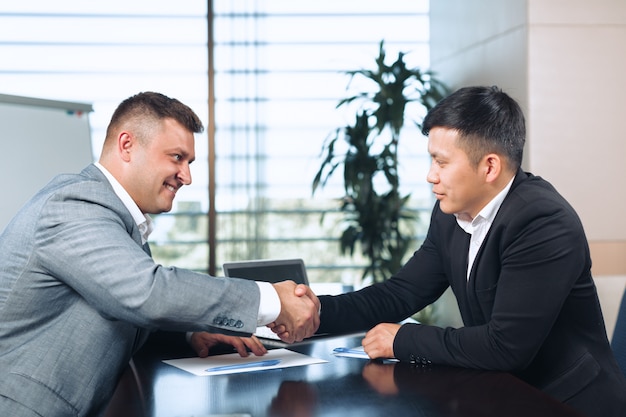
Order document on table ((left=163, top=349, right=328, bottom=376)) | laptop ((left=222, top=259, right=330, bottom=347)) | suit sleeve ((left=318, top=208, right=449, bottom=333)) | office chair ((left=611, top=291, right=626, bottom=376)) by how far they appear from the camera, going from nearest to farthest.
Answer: document on table ((left=163, top=349, right=328, bottom=376)) < office chair ((left=611, top=291, right=626, bottom=376)) < suit sleeve ((left=318, top=208, right=449, bottom=333)) < laptop ((left=222, top=259, right=330, bottom=347))

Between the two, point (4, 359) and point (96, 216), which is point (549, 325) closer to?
point (96, 216)

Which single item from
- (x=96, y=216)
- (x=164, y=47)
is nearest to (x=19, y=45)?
(x=164, y=47)

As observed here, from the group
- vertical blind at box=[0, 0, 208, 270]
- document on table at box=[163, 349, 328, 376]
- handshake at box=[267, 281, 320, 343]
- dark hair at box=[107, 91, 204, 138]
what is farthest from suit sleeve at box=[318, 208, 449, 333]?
vertical blind at box=[0, 0, 208, 270]

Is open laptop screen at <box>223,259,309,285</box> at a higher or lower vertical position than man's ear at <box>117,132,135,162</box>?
lower

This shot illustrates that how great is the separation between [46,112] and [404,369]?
2.83 m

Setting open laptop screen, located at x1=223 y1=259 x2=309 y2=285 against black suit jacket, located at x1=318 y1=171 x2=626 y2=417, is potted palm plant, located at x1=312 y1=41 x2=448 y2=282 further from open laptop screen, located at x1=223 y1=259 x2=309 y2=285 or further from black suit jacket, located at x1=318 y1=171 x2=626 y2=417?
black suit jacket, located at x1=318 y1=171 x2=626 y2=417

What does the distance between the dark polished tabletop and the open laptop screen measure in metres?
0.68

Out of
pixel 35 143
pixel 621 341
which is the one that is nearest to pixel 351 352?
pixel 621 341

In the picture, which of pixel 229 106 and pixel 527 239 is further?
pixel 229 106

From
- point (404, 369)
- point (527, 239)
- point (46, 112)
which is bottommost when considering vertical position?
point (404, 369)

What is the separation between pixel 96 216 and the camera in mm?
1785

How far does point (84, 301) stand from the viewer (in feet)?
6.00

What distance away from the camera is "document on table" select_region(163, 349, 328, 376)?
184cm

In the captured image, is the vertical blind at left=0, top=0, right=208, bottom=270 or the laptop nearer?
the laptop
